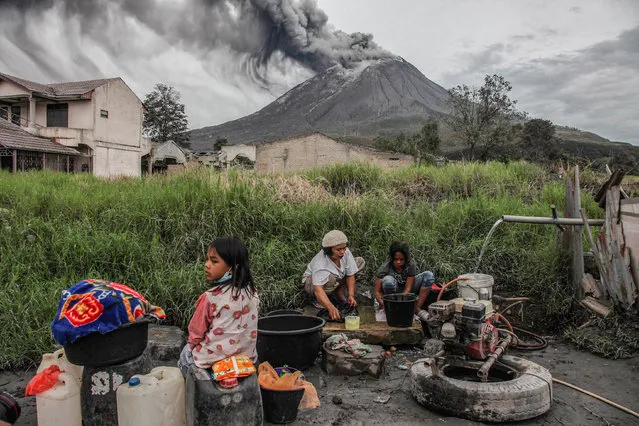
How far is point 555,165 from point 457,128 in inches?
715

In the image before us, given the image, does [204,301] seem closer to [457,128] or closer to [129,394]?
[129,394]

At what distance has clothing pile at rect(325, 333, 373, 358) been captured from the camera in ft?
13.5

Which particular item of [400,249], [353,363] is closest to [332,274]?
[400,249]

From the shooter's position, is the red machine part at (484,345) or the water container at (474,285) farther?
the water container at (474,285)

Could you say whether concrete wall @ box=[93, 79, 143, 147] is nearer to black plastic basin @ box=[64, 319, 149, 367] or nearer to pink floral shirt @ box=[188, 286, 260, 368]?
black plastic basin @ box=[64, 319, 149, 367]

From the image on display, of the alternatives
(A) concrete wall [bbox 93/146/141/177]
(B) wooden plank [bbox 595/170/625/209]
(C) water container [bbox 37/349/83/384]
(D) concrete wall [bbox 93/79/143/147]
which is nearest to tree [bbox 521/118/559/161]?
(A) concrete wall [bbox 93/146/141/177]

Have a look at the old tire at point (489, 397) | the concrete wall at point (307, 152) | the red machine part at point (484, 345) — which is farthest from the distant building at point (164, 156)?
the old tire at point (489, 397)

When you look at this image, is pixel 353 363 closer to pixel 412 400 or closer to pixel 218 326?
pixel 412 400

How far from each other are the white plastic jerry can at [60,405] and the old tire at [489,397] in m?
2.38

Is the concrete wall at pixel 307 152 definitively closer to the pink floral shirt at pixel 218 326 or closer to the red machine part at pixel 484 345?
the red machine part at pixel 484 345

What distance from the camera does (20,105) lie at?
26.4 metres

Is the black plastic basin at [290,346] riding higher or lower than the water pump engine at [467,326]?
lower

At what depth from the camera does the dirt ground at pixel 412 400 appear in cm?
332

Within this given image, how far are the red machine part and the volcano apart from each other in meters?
92.4
